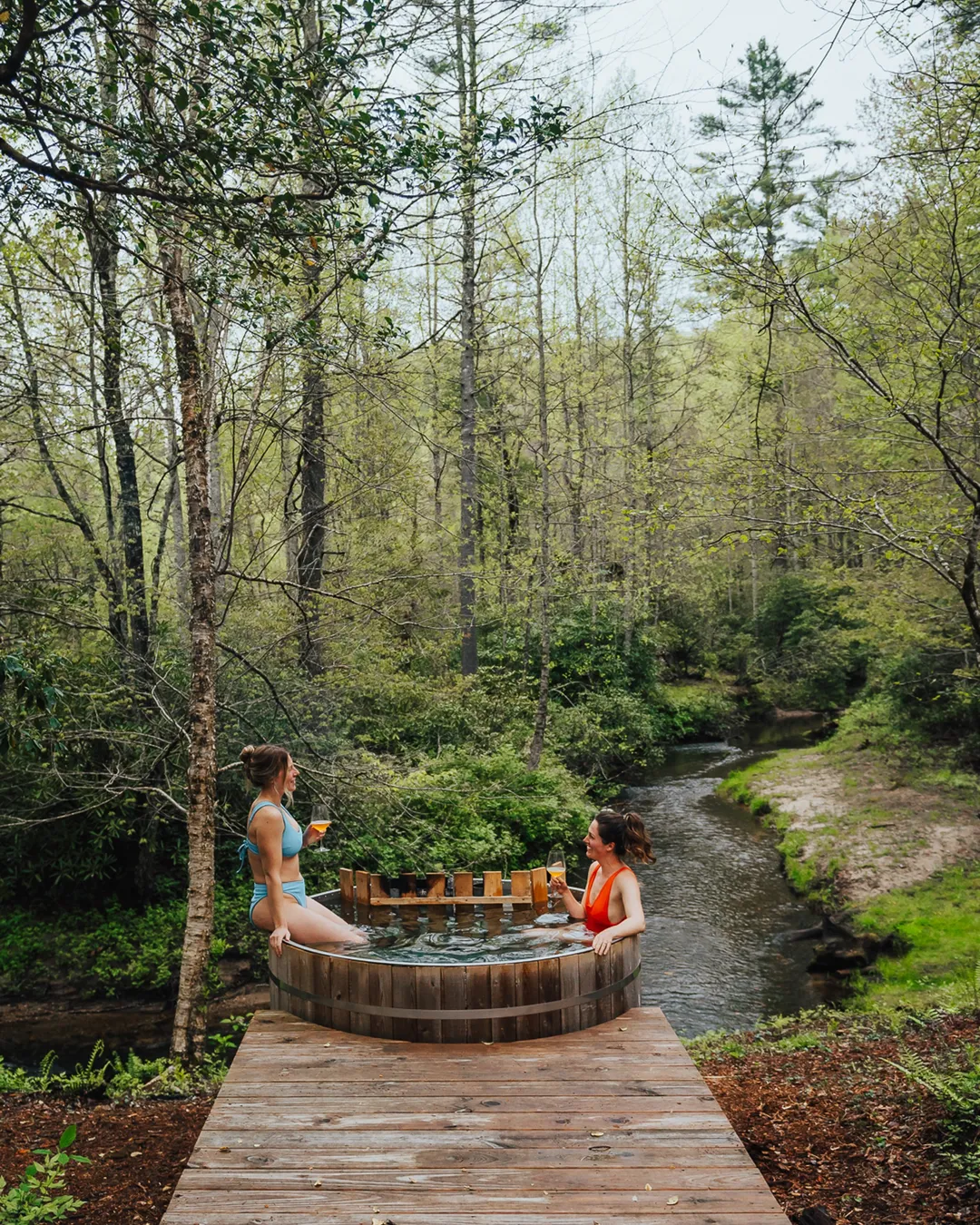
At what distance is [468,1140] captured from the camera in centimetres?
349

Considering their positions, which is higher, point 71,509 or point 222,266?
point 222,266

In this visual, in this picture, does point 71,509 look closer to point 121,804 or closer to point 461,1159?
point 121,804

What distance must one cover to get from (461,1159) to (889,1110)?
3.14 metres

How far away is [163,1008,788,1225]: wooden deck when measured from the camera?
9.98ft

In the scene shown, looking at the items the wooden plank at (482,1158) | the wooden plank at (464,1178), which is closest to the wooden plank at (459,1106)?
the wooden plank at (482,1158)

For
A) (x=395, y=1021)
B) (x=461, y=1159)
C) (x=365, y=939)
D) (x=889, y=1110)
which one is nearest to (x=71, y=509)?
(x=365, y=939)

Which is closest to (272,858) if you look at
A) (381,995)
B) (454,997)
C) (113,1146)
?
(381,995)

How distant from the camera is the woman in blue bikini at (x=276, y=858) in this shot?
16.4ft

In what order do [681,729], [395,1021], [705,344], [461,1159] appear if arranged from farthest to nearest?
[705,344] → [681,729] → [395,1021] → [461,1159]

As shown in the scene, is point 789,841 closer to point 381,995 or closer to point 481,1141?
point 381,995

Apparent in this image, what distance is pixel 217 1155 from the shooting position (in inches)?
134

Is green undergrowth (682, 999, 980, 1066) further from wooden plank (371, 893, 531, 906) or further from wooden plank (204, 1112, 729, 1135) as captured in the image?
wooden plank (204, 1112, 729, 1135)

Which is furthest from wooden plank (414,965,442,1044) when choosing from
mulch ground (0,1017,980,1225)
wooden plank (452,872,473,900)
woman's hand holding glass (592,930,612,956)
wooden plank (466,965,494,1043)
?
wooden plank (452,872,473,900)

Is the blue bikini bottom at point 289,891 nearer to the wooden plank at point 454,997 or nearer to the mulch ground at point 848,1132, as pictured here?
the wooden plank at point 454,997
